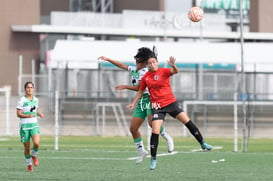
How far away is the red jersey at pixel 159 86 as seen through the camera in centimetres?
1593

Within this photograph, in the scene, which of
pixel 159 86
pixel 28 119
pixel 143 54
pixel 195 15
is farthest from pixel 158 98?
pixel 195 15

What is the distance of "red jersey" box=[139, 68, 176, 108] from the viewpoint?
52.3 feet

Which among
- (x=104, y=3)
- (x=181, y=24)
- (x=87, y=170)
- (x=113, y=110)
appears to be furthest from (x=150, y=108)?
(x=104, y=3)

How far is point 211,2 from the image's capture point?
61.0 metres

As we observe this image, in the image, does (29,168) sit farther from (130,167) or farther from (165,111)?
(165,111)

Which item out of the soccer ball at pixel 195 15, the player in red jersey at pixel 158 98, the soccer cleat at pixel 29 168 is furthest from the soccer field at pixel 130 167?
the soccer ball at pixel 195 15

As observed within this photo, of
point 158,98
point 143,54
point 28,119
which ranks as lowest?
point 28,119

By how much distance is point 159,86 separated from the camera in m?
16.0

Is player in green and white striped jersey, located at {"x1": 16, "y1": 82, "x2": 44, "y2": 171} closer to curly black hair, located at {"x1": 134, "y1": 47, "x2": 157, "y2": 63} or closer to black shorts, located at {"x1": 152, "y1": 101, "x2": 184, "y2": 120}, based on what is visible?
curly black hair, located at {"x1": 134, "y1": 47, "x2": 157, "y2": 63}

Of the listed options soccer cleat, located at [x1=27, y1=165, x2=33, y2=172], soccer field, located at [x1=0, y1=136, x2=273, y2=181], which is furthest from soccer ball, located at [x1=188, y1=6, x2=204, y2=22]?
soccer cleat, located at [x1=27, y1=165, x2=33, y2=172]

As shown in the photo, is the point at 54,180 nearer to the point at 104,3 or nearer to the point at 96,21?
the point at 96,21

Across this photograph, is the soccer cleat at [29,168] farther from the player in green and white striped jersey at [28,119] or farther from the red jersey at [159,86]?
the red jersey at [159,86]

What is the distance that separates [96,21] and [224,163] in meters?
32.1

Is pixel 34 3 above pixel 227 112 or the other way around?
above
